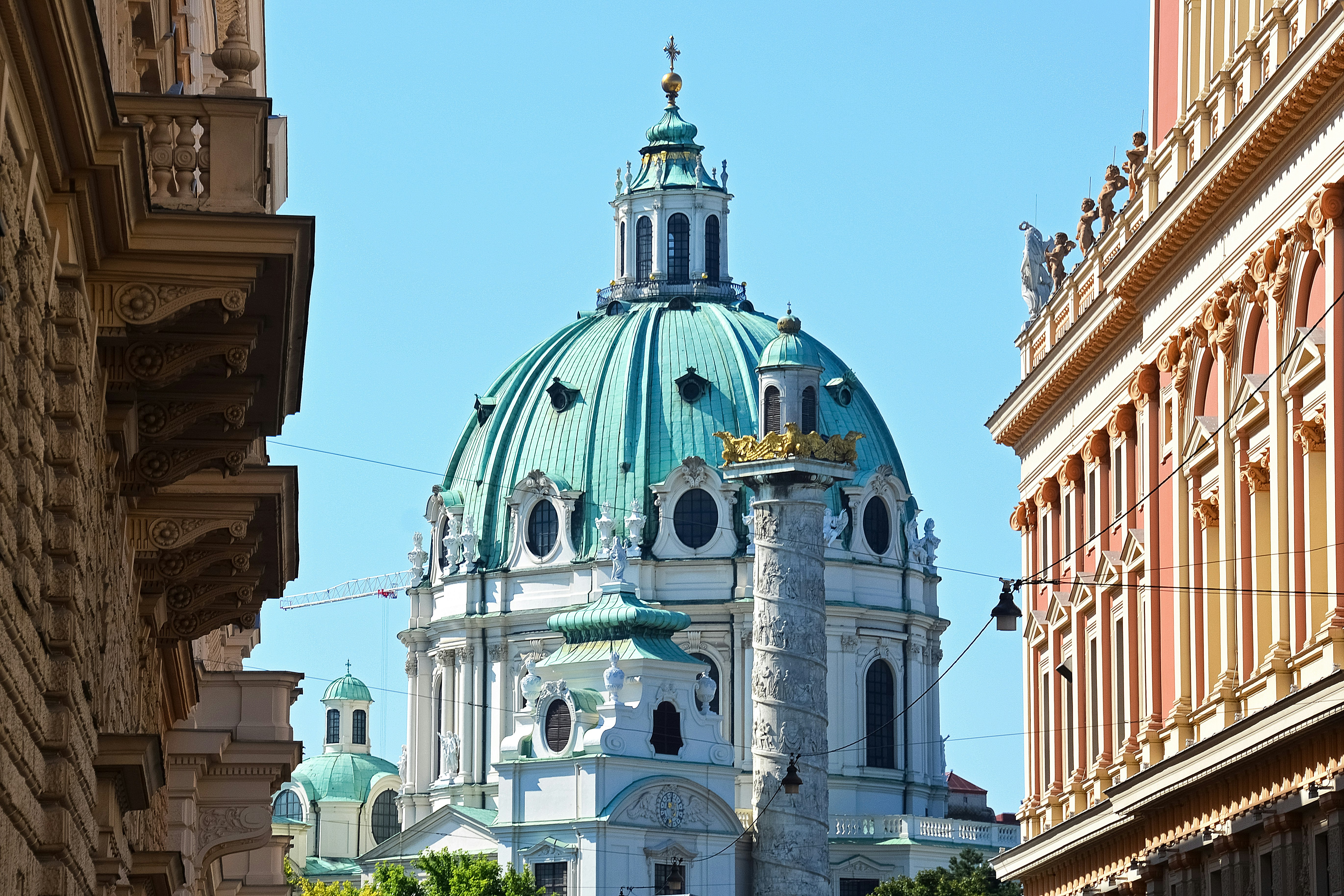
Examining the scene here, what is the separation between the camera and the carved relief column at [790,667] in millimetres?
68500

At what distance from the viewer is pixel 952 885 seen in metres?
77.4

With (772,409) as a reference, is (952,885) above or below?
below

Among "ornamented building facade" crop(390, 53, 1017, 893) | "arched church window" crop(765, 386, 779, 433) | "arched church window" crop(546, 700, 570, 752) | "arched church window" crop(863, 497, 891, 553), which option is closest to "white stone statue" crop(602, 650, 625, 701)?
"ornamented building facade" crop(390, 53, 1017, 893)

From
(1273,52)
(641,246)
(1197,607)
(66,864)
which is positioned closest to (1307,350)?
(1273,52)

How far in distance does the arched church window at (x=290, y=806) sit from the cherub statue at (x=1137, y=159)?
80599mm

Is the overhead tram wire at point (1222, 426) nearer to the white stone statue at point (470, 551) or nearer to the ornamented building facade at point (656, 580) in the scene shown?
the ornamented building facade at point (656, 580)

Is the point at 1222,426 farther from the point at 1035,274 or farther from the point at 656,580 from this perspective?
the point at 656,580

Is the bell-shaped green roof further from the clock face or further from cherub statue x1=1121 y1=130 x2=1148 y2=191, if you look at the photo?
cherub statue x1=1121 y1=130 x2=1148 y2=191

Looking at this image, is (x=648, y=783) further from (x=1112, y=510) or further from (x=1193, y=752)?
(x=1193, y=752)

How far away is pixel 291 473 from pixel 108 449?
14.5ft

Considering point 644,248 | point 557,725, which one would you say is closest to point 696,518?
point 644,248

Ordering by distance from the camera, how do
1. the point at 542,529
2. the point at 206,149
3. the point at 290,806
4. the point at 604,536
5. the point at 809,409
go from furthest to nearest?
1. the point at 290,806
2. the point at 542,529
3. the point at 604,536
4. the point at 809,409
5. the point at 206,149

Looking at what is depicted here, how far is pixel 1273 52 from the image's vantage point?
944 inches

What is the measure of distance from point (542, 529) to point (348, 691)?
2437cm
